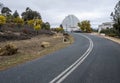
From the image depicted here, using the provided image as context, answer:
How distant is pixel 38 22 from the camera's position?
94250mm

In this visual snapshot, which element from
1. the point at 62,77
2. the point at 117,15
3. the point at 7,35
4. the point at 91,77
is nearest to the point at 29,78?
the point at 62,77

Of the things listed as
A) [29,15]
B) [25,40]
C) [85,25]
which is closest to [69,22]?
[29,15]

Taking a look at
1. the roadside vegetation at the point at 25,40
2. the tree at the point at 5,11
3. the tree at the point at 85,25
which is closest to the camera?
the roadside vegetation at the point at 25,40

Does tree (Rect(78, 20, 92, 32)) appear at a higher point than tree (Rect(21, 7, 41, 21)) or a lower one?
lower

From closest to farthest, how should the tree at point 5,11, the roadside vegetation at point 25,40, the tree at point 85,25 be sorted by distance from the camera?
the roadside vegetation at point 25,40
the tree at point 5,11
the tree at point 85,25

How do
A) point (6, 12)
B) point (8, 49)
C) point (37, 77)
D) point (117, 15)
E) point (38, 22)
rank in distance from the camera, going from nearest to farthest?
point (37, 77)
point (8, 49)
point (117, 15)
point (38, 22)
point (6, 12)

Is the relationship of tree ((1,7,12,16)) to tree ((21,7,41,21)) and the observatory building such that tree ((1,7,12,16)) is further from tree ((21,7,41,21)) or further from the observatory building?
the observatory building

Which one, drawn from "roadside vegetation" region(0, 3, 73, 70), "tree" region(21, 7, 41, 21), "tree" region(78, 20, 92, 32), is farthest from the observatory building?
"tree" region(78, 20, 92, 32)

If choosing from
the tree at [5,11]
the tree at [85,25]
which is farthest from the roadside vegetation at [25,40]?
the tree at [85,25]

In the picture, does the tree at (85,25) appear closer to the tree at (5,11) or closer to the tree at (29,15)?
the tree at (29,15)

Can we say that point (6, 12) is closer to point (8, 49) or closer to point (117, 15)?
Answer: point (117, 15)

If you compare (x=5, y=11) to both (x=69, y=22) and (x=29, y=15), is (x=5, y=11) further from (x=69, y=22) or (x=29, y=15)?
(x=69, y=22)

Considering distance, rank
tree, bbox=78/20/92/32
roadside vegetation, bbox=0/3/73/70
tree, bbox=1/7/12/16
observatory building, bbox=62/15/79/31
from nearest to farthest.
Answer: roadside vegetation, bbox=0/3/73/70 < observatory building, bbox=62/15/79/31 < tree, bbox=1/7/12/16 < tree, bbox=78/20/92/32

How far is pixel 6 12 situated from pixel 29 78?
356 feet
